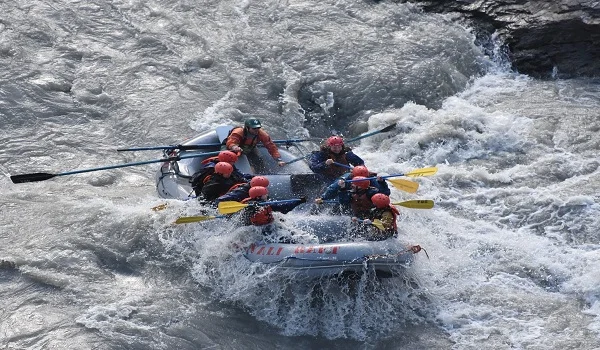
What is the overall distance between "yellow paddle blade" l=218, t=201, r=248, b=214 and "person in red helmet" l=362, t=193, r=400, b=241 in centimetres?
137

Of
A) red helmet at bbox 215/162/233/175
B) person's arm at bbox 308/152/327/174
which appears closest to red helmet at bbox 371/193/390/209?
person's arm at bbox 308/152/327/174

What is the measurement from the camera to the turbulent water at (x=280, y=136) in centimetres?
913

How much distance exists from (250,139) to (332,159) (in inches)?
43.1

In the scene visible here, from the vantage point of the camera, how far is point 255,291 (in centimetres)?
933

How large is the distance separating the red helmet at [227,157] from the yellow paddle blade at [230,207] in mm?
1102

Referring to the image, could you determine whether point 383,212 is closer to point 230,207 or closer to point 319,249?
point 319,249

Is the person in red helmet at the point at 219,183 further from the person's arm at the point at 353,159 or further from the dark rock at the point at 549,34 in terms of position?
the dark rock at the point at 549,34

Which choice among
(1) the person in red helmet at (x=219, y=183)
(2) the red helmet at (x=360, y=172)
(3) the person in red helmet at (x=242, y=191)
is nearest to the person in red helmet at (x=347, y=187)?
(2) the red helmet at (x=360, y=172)

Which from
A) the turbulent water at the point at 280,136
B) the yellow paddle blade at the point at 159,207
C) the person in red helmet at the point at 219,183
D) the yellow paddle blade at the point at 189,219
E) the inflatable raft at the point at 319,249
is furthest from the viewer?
the yellow paddle blade at the point at 159,207

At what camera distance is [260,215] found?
30.7ft

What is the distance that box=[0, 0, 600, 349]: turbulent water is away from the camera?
9.13 m

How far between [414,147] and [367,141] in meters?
0.73

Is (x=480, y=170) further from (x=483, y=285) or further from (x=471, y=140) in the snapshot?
(x=483, y=285)

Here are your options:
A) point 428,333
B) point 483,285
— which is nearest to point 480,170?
point 483,285
